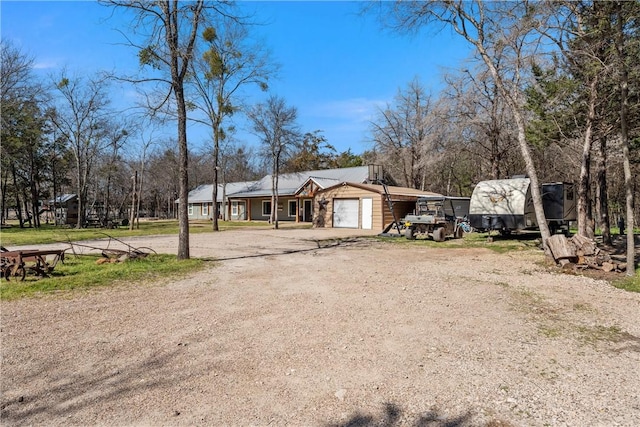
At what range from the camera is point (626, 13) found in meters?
8.00

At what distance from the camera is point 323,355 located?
12.5 feet

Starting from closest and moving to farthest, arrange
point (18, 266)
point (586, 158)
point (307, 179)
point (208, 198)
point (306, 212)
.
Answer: point (18, 266), point (586, 158), point (307, 179), point (306, 212), point (208, 198)

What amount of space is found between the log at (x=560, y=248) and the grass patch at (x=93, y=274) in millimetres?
9259

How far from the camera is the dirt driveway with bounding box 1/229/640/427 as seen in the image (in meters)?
2.78

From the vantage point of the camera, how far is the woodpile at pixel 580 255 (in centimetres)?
879

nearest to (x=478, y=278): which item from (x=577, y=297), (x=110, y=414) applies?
(x=577, y=297)

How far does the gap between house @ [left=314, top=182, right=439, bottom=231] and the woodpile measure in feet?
45.8

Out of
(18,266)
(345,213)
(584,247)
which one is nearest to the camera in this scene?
(18,266)

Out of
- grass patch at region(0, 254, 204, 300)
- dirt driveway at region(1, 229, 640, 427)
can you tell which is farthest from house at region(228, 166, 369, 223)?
dirt driveway at region(1, 229, 640, 427)

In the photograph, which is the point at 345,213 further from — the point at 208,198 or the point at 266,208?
the point at 208,198

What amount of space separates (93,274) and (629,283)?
11374 millimetres

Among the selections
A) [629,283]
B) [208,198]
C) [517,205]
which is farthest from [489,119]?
[208,198]

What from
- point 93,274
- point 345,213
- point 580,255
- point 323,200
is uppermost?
point 323,200

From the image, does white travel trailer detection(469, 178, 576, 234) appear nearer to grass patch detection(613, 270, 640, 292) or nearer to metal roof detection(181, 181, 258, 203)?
grass patch detection(613, 270, 640, 292)
